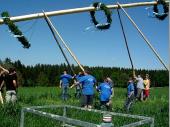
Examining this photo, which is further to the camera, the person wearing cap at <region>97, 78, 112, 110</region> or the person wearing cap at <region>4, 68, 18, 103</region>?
the person wearing cap at <region>97, 78, 112, 110</region>

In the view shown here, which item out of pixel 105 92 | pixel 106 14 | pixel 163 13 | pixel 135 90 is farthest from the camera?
pixel 135 90

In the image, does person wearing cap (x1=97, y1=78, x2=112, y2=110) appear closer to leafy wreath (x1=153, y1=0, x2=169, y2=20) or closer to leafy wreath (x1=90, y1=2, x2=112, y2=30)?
leafy wreath (x1=153, y1=0, x2=169, y2=20)

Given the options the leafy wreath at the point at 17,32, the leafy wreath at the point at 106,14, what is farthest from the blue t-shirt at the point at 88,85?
the leafy wreath at the point at 17,32

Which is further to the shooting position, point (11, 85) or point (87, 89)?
point (87, 89)

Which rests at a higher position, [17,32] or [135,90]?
[135,90]

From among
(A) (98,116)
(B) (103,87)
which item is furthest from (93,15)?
(B) (103,87)

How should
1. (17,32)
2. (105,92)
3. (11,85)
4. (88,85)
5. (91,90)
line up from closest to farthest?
(17,32), (11,85), (88,85), (91,90), (105,92)

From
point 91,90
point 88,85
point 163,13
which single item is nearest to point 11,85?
point 88,85

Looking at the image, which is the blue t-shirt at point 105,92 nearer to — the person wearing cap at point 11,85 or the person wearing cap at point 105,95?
the person wearing cap at point 105,95

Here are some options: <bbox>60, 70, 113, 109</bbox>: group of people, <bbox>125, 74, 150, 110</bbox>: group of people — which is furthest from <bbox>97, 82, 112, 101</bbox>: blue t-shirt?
<bbox>125, 74, 150, 110</bbox>: group of people

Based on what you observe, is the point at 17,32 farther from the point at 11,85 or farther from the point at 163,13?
the point at 11,85

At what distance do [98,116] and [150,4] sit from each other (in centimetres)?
440

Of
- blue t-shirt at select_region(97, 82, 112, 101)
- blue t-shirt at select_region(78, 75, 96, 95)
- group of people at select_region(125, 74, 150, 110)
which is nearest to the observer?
blue t-shirt at select_region(78, 75, 96, 95)

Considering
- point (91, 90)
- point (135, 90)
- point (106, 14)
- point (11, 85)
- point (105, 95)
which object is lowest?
point (105, 95)
